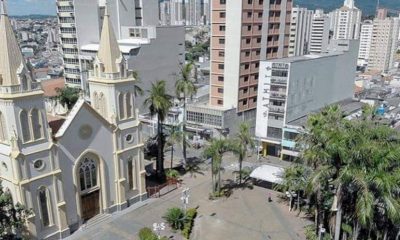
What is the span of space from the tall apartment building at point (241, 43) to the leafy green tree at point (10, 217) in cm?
3924

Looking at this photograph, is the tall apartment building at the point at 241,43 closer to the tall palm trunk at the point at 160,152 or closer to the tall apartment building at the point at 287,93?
the tall apartment building at the point at 287,93

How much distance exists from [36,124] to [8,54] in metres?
6.27

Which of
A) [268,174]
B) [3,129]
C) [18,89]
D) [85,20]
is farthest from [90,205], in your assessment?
[85,20]

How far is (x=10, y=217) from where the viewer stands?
2792 centimetres

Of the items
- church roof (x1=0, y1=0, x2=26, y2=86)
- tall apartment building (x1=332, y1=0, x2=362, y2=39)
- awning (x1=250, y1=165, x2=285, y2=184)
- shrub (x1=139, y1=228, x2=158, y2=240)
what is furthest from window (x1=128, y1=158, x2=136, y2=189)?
tall apartment building (x1=332, y1=0, x2=362, y2=39)

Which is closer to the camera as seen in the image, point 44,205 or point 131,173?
point 44,205

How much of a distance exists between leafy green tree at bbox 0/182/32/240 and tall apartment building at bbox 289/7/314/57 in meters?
122

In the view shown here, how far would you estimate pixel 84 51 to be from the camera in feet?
266

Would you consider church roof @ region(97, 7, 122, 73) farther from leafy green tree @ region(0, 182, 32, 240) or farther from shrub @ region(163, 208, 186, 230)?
shrub @ region(163, 208, 186, 230)

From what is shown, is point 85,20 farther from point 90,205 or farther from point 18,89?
point 18,89

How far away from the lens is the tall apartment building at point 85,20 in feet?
262

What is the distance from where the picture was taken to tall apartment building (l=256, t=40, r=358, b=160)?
5302 centimetres

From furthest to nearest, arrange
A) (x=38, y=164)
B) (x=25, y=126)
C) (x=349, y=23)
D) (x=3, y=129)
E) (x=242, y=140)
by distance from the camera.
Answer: (x=349, y=23)
(x=242, y=140)
(x=38, y=164)
(x=25, y=126)
(x=3, y=129)

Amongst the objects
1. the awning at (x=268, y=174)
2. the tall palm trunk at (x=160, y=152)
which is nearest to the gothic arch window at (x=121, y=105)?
the tall palm trunk at (x=160, y=152)
